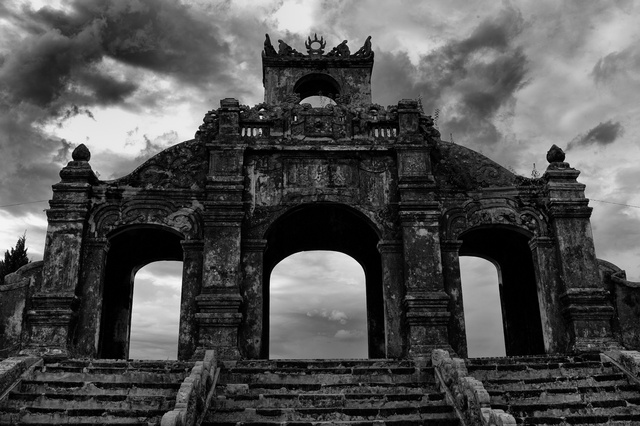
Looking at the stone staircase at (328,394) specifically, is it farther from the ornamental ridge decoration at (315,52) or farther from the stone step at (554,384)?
the ornamental ridge decoration at (315,52)

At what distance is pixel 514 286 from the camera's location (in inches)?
725

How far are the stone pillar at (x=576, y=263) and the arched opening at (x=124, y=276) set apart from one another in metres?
9.99

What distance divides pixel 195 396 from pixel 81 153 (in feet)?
27.0

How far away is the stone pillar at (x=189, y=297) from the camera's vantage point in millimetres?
14609

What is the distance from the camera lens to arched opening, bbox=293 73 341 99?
1980 cm

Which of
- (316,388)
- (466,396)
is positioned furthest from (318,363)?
(466,396)

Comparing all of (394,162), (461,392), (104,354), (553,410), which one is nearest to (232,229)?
(394,162)

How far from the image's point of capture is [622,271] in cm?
1564

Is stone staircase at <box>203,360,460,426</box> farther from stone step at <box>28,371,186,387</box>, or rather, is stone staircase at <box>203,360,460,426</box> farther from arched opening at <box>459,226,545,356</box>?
arched opening at <box>459,226,545,356</box>

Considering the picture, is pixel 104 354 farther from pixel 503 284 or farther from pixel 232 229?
pixel 503 284

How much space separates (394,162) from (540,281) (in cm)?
461

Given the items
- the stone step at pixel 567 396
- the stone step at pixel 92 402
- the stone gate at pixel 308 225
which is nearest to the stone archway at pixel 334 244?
the stone gate at pixel 308 225

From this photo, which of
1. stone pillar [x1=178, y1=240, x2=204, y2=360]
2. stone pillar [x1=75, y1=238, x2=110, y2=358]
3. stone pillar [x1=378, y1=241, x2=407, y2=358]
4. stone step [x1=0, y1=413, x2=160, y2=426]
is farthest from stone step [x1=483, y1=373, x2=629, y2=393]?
stone pillar [x1=75, y1=238, x2=110, y2=358]

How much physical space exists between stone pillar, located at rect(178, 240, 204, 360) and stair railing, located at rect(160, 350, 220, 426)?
8.61 feet
